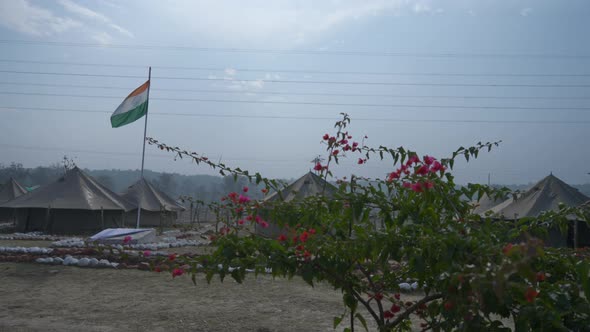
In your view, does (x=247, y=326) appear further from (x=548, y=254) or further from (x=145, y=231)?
(x=145, y=231)

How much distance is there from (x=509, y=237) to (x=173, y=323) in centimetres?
422

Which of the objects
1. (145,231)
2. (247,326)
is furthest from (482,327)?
(145,231)

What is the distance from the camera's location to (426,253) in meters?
1.89

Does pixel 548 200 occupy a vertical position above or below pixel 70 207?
above

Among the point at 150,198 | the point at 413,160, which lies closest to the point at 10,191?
the point at 150,198

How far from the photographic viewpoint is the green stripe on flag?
16375 millimetres

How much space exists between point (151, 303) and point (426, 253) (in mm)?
5323

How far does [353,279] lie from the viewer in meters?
2.47

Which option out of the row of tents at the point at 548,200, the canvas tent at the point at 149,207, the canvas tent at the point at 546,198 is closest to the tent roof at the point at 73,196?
the canvas tent at the point at 149,207

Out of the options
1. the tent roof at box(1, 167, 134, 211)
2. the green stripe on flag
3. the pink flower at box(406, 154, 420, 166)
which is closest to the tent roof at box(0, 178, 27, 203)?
the tent roof at box(1, 167, 134, 211)

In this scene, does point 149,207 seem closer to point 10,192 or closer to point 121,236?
point 10,192

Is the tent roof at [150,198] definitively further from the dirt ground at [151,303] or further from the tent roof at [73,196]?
the dirt ground at [151,303]

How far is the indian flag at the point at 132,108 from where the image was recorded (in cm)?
1644

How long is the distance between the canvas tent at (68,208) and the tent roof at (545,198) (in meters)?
16.4
